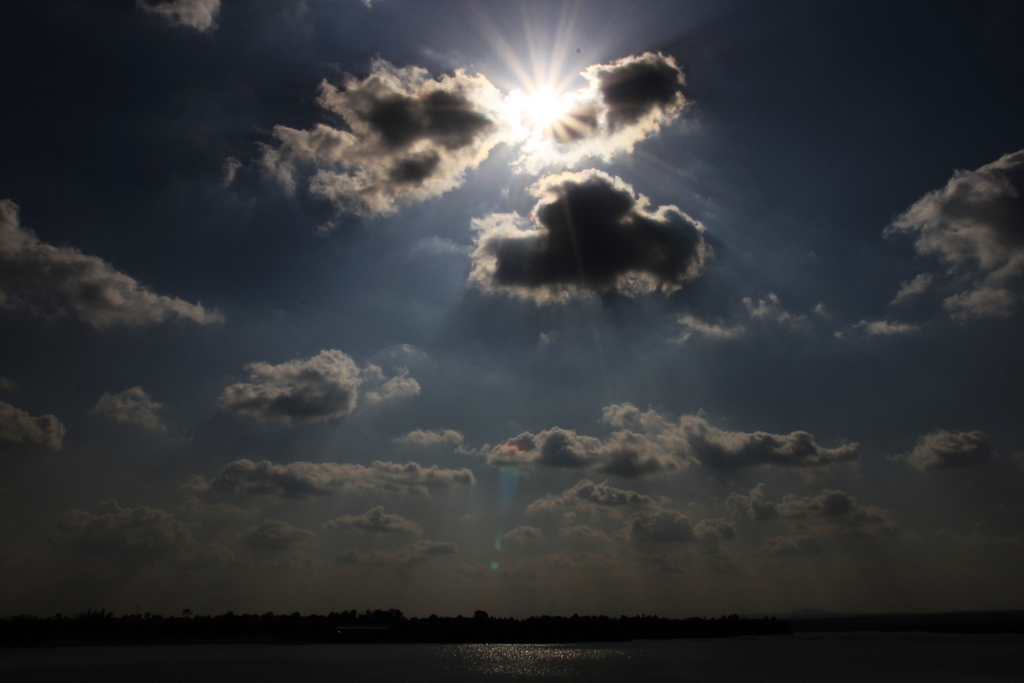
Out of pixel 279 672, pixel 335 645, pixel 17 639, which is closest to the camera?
pixel 279 672

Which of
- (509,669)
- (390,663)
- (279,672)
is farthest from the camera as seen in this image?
(390,663)

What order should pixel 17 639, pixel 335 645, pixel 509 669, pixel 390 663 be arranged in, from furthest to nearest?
1. pixel 335 645
2. pixel 17 639
3. pixel 390 663
4. pixel 509 669

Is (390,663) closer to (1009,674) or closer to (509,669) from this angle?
(509,669)

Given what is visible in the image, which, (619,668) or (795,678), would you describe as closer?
(795,678)

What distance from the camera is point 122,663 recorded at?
397 ft

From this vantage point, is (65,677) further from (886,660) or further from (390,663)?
(886,660)

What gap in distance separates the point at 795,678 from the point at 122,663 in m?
132

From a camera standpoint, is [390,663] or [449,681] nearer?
[449,681]

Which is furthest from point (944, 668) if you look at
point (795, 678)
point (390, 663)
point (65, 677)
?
point (65, 677)

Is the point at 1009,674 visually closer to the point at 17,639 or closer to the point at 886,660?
the point at 886,660

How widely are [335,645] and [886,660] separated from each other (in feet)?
539

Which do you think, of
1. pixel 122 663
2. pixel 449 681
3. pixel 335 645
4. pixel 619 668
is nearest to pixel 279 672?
pixel 449 681

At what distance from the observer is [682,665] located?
108 meters

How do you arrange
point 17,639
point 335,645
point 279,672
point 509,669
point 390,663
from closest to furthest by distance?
point 279,672 → point 509,669 → point 390,663 → point 17,639 → point 335,645
